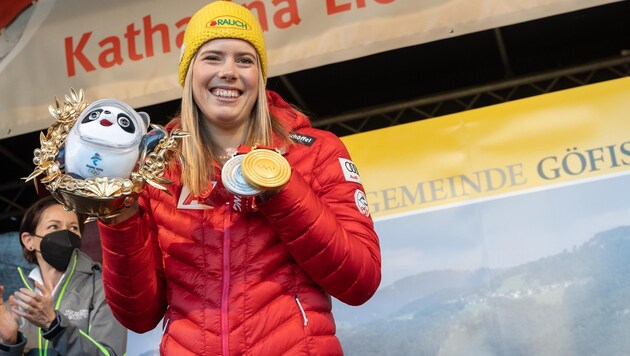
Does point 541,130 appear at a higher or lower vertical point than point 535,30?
lower

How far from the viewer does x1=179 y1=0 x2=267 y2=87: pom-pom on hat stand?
7.26ft

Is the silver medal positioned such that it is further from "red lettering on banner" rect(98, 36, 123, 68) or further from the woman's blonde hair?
"red lettering on banner" rect(98, 36, 123, 68)

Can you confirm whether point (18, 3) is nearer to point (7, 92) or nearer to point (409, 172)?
point (7, 92)

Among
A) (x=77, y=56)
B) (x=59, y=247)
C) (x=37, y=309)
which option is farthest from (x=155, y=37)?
(x=37, y=309)

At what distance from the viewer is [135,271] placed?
6.64 feet

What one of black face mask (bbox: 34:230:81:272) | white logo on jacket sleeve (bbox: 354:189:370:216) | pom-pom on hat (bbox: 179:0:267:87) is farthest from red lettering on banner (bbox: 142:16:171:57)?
white logo on jacket sleeve (bbox: 354:189:370:216)

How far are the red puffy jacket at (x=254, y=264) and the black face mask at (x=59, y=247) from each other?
1.56 metres

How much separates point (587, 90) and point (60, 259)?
2.28 m

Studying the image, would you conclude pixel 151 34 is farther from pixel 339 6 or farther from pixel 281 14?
pixel 339 6

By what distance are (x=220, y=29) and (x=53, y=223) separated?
6.20ft

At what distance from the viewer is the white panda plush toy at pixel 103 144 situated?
73.0 inches

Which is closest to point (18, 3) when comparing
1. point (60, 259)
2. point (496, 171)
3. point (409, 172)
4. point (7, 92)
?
point (7, 92)

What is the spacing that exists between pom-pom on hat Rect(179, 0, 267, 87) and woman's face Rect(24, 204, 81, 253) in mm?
1705

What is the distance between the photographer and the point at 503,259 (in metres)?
3.53
